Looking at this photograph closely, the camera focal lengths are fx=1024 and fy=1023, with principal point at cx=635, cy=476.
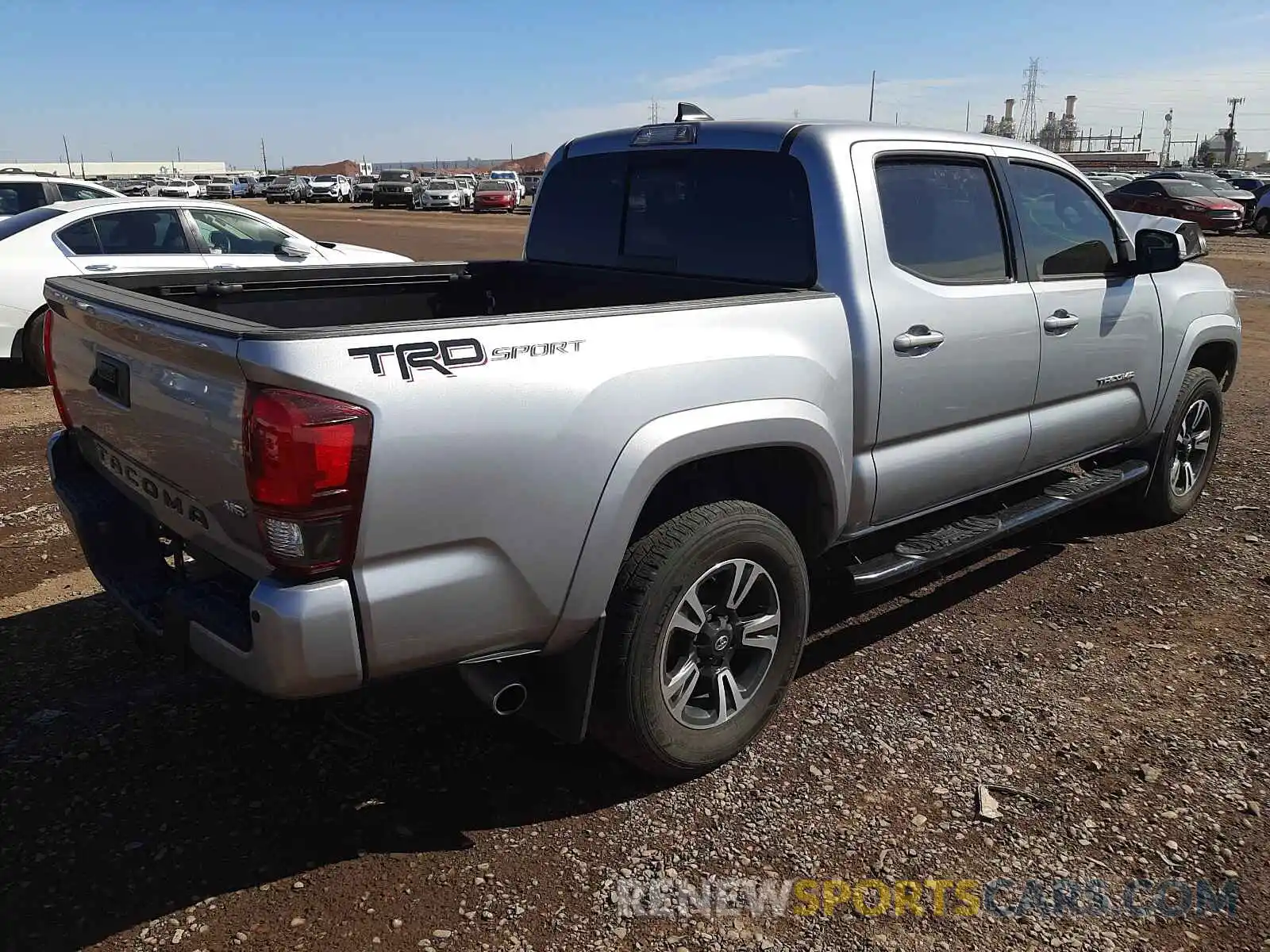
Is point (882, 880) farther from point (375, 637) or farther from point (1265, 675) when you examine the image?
point (1265, 675)

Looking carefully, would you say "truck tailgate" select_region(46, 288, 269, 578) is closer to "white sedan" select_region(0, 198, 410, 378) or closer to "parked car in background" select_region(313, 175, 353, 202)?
"white sedan" select_region(0, 198, 410, 378)

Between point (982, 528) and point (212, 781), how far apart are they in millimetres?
2989

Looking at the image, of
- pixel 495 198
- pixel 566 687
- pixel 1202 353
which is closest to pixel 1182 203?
pixel 495 198

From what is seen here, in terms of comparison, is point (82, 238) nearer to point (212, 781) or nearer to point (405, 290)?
point (405, 290)

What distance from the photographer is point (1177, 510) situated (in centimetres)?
570

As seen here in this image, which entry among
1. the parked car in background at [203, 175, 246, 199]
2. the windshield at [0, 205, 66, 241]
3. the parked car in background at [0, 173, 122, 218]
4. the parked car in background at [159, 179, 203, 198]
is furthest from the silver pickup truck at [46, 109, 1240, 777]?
the parked car in background at [203, 175, 246, 199]

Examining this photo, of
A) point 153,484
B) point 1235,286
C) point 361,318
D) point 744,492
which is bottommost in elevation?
point 1235,286

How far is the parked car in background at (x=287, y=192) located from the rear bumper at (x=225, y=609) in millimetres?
63940

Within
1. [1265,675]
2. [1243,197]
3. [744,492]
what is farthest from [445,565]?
[1243,197]

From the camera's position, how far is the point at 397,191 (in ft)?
162

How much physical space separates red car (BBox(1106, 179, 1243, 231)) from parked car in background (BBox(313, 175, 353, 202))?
46012 mm

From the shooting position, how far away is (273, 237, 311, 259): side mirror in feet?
29.9

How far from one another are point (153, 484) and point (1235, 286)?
18.9 m

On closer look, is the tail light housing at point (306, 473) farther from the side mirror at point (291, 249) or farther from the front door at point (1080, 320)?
Answer: the side mirror at point (291, 249)
